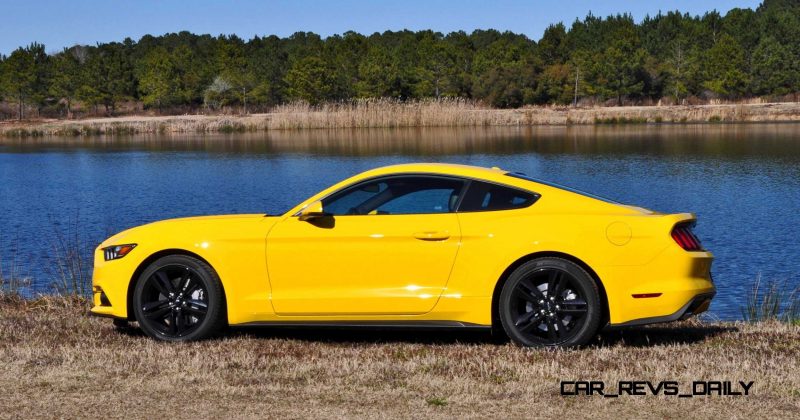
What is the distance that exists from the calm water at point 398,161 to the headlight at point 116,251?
831 centimetres

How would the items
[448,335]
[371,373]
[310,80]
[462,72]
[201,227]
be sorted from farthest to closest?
[462,72] < [310,80] < [448,335] < [201,227] < [371,373]

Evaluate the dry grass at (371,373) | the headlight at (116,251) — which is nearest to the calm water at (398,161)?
the dry grass at (371,373)

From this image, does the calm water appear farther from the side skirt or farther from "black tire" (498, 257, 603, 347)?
the side skirt

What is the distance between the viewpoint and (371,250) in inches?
322

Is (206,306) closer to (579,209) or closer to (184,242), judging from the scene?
(184,242)

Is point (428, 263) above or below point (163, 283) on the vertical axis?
above

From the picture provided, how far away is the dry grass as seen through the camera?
6434mm

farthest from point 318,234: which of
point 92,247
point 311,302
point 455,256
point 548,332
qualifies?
point 92,247

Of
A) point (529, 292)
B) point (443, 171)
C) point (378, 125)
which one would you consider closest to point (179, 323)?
point (443, 171)

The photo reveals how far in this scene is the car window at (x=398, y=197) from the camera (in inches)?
327

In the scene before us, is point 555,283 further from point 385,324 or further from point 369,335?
point 369,335

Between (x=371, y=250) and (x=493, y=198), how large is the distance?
102cm

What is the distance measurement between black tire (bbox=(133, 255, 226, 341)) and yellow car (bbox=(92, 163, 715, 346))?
0.01 metres

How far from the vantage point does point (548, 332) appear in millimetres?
8070
